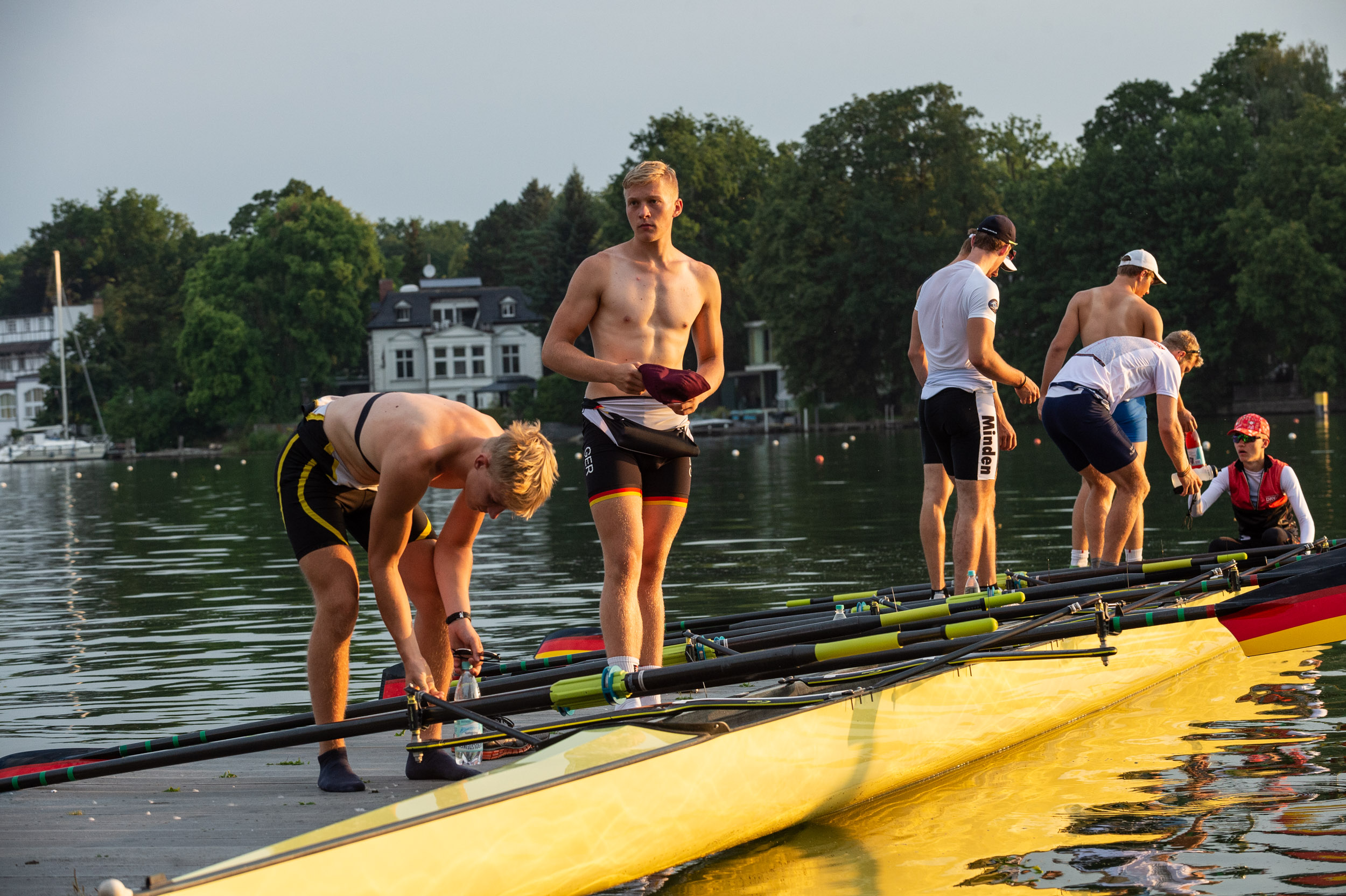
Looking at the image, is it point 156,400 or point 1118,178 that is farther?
point 156,400

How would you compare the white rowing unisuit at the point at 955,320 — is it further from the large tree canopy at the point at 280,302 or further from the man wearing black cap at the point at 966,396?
the large tree canopy at the point at 280,302

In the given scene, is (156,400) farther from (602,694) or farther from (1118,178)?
(602,694)

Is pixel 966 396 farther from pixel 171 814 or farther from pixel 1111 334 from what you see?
pixel 171 814

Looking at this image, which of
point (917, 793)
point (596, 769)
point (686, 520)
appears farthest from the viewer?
point (686, 520)

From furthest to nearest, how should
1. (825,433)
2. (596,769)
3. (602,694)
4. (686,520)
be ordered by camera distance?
1. (825,433)
2. (686,520)
3. (602,694)
4. (596,769)

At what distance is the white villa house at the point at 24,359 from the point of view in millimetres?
104500

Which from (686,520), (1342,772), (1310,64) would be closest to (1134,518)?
(1342,772)

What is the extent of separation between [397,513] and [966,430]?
3.50 m

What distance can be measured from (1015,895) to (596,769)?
1.39 m

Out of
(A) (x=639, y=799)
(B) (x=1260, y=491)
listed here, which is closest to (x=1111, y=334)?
(B) (x=1260, y=491)

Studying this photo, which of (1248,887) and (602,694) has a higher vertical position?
(602,694)

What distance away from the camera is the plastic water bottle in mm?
5562

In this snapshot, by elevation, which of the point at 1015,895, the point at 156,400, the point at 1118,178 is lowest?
the point at 1015,895

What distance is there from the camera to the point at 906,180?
67312mm
